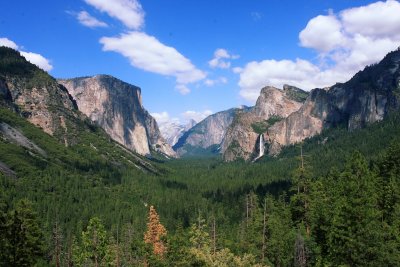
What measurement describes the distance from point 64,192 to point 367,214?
491ft

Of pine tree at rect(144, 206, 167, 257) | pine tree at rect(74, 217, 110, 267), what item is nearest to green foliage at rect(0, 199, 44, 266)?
pine tree at rect(74, 217, 110, 267)

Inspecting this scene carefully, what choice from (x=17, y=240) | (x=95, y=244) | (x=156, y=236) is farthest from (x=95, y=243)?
(x=156, y=236)

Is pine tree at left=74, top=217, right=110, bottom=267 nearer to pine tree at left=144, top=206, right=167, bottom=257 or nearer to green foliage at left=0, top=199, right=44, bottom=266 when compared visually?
green foliage at left=0, top=199, right=44, bottom=266

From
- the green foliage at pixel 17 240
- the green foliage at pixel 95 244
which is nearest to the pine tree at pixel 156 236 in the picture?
the green foliage at pixel 95 244

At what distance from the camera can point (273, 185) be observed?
7466 inches

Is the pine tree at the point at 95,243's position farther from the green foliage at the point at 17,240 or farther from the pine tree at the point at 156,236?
the pine tree at the point at 156,236

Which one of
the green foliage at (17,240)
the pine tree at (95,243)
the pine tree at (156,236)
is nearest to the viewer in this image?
the green foliage at (17,240)

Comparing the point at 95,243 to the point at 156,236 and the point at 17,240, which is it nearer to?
the point at 17,240

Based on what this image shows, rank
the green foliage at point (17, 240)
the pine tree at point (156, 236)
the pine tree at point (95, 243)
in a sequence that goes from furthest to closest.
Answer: the pine tree at point (156, 236) < the pine tree at point (95, 243) < the green foliage at point (17, 240)

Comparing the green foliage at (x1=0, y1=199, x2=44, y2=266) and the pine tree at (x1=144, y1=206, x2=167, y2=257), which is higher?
the green foliage at (x1=0, y1=199, x2=44, y2=266)

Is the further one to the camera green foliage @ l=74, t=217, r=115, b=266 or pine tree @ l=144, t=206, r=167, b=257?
pine tree @ l=144, t=206, r=167, b=257

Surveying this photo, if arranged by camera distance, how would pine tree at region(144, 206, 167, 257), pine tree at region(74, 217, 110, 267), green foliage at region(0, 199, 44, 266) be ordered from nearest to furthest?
green foliage at region(0, 199, 44, 266)
pine tree at region(74, 217, 110, 267)
pine tree at region(144, 206, 167, 257)

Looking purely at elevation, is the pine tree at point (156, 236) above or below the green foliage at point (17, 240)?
below

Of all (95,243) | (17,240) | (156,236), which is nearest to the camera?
(17,240)
